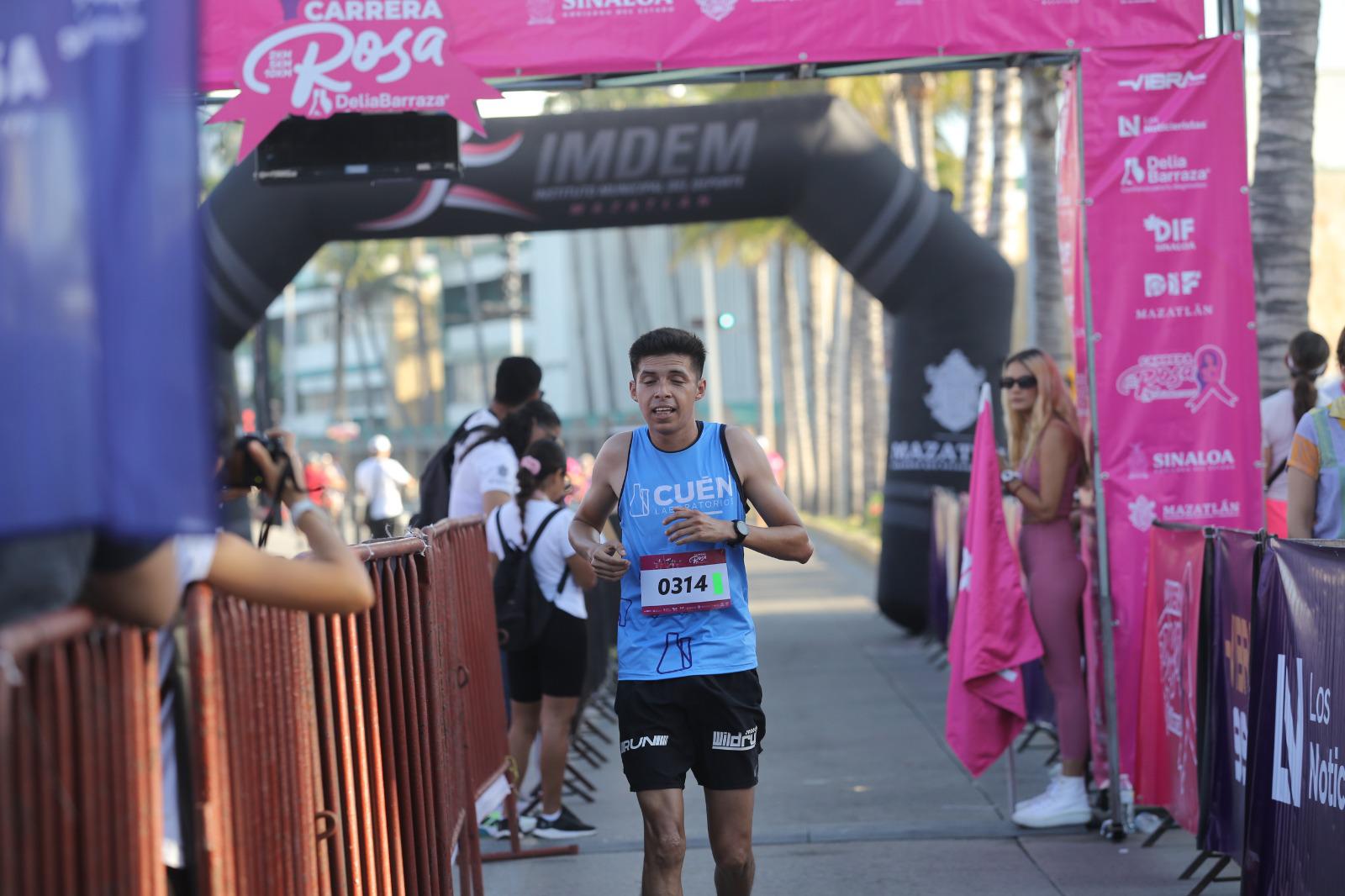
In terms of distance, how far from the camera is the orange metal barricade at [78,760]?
7.73 feet

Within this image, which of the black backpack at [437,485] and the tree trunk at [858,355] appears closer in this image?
the black backpack at [437,485]

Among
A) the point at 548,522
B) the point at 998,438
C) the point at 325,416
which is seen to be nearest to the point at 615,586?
the point at 548,522

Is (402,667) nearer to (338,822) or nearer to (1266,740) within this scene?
(338,822)

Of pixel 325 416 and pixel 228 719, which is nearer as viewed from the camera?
pixel 228 719

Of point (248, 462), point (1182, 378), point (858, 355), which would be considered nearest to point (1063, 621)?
point (1182, 378)

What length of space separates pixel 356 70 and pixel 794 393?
141 feet

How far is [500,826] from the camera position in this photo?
25.0 ft

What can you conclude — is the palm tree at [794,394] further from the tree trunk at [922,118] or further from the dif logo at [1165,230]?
the dif logo at [1165,230]

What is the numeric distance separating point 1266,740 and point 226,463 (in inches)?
139

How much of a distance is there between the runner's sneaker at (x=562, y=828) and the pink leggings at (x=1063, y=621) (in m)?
2.22

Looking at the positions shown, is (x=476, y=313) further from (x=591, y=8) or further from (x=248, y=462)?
(x=248, y=462)

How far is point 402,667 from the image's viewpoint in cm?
484

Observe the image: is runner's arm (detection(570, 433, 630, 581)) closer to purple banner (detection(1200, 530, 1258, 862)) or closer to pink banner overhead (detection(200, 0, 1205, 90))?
purple banner (detection(1200, 530, 1258, 862))

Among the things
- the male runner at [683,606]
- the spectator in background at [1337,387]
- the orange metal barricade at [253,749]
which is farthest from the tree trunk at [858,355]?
the orange metal barricade at [253,749]
